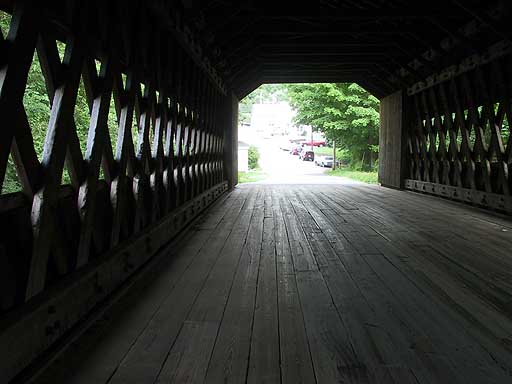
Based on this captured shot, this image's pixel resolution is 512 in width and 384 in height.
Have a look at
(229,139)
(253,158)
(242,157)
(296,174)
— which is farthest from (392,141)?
(253,158)

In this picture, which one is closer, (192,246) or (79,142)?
(79,142)

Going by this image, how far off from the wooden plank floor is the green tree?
17.4m

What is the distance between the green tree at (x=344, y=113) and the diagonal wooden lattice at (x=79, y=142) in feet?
58.8

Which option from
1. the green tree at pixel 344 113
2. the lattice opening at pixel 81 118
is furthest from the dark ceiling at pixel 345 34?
the green tree at pixel 344 113

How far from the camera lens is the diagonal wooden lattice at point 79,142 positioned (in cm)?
198

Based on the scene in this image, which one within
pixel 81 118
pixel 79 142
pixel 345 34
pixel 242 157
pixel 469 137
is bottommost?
pixel 79 142

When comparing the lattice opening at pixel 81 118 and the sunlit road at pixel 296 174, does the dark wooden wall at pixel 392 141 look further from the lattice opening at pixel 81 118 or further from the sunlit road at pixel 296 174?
the lattice opening at pixel 81 118

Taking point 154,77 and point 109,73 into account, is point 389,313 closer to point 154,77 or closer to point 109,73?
point 109,73

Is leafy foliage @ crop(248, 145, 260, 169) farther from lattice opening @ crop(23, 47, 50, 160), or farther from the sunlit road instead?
lattice opening @ crop(23, 47, 50, 160)

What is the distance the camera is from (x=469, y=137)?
8.66 meters

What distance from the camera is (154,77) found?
422cm

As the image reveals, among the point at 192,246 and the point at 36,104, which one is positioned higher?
the point at 36,104

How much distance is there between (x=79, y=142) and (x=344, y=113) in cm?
2086

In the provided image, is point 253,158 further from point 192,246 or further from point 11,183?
point 11,183
